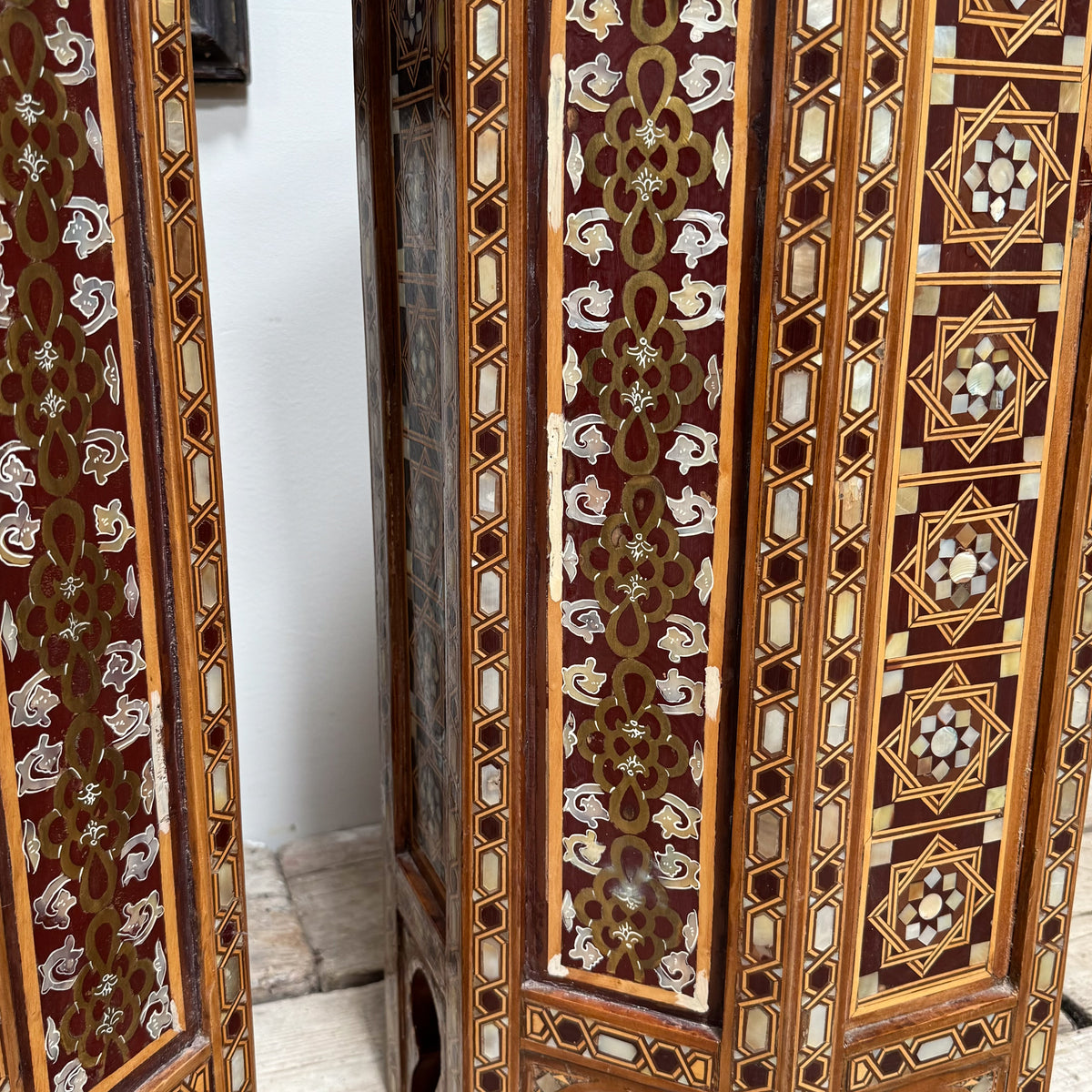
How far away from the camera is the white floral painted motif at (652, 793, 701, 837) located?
3.60 feet

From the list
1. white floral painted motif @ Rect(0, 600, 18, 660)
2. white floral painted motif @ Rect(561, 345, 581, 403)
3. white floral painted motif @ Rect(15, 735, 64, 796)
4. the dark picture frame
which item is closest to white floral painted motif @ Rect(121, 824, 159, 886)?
white floral painted motif @ Rect(15, 735, 64, 796)

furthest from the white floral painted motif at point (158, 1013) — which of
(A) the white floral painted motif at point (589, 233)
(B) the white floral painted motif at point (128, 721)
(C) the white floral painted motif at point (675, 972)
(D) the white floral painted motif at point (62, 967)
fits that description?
(A) the white floral painted motif at point (589, 233)

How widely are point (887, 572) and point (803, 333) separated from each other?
0.23m

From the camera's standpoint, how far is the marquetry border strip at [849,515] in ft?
2.95

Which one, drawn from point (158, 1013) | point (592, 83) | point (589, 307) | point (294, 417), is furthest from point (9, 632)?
point (294, 417)

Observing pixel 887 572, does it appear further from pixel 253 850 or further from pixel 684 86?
pixel 253 850

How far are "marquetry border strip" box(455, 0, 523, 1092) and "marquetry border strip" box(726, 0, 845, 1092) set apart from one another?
0.75 ft

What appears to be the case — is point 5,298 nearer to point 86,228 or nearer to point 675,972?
point 86,228

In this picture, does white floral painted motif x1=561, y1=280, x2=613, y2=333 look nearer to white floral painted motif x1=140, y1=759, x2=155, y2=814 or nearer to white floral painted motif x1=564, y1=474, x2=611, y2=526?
white floral painted motif x1=564, y1=474, x2=611, y2=526

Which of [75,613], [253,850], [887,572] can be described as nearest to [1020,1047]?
[887,572]

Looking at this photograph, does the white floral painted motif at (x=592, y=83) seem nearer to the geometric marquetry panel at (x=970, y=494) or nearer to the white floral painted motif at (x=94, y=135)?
the geometric marquetry panel at (x=970, y=494)

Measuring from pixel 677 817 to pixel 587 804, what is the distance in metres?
0.09

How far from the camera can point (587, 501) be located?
1059 mm

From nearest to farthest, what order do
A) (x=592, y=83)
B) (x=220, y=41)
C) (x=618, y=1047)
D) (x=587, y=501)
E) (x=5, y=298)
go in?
1. (x=5, y=298)
2. (x=592, y=83)
3. (x=587, y=501)
4. (x=618, y=1047)
5. (x=220, y=41)
